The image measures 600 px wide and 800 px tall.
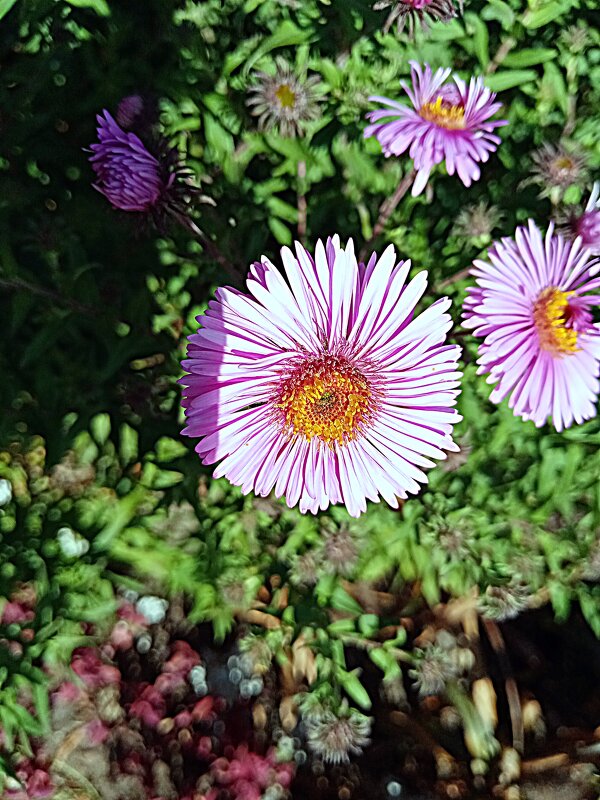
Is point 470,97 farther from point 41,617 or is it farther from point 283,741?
point 283,741

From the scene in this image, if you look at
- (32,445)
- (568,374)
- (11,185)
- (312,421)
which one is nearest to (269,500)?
(312,421)

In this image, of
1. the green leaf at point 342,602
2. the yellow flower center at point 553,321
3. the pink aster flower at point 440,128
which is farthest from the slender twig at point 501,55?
the green leaf at point 342,602

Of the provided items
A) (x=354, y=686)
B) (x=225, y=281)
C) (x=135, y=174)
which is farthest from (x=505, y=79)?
(x=354, y=686)

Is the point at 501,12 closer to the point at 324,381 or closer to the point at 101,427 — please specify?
the point at 324,381

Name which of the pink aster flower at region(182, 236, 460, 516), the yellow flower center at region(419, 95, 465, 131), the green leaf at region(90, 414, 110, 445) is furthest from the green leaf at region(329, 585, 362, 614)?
the yellow flower center at region(419, 95, 465, 131)

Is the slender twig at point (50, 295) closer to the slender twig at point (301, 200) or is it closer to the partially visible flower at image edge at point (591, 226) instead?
the slender twig at point (301, 200)

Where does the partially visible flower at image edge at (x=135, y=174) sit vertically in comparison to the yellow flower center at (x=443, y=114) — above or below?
below

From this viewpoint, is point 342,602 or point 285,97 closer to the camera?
point 285,97
